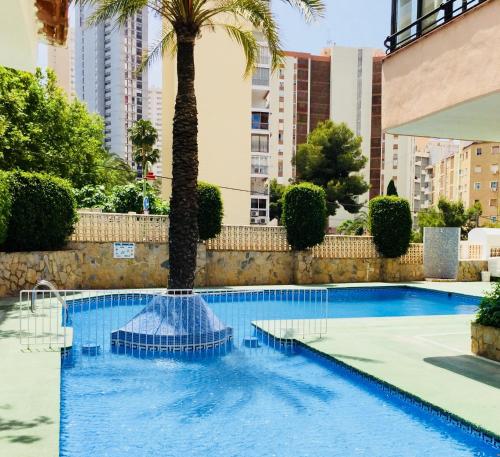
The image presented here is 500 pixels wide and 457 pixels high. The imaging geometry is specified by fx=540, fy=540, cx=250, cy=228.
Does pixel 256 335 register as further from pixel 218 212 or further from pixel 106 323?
pixel 218 212

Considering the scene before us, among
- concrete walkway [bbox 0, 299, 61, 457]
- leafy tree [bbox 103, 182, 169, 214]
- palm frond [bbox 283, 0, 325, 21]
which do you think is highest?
palm frond [bbox 283, 0, 325, 21]

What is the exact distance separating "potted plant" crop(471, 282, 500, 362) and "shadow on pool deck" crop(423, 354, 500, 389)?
174mm

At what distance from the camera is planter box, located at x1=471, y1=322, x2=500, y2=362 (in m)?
8.12

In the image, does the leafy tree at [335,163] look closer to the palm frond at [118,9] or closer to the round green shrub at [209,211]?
the round green shrub at [209,211]

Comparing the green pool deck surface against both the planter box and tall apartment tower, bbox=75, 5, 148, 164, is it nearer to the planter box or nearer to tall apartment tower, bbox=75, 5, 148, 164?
the planter box

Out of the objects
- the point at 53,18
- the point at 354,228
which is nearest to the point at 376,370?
the point at 53,18

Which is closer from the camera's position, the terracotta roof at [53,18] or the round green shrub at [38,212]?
the terracotta roof at [53,18]

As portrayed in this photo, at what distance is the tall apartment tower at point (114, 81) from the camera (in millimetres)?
95750

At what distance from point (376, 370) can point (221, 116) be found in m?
36.2

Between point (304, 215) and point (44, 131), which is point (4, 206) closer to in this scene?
point (304, 215)

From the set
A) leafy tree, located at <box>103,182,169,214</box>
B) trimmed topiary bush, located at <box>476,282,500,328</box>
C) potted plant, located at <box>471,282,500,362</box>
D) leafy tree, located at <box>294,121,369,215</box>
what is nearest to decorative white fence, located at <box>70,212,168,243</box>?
leafy tree, located at <box>103,182,169,214</box>

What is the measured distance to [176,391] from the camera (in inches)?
286

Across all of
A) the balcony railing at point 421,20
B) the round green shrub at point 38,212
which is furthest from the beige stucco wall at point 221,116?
the balcony railing at point 421,20

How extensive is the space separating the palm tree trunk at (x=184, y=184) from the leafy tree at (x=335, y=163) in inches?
1498
